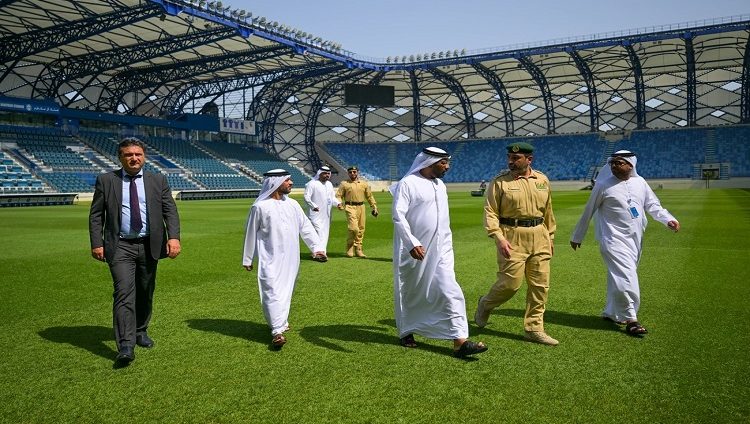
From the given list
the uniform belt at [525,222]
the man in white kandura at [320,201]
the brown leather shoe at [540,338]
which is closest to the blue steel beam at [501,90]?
the man in white kandura at [320,201]

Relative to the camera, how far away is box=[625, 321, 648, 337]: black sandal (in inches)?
230

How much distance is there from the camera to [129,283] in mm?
5293

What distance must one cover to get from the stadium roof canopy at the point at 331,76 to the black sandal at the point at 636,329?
1244 inches

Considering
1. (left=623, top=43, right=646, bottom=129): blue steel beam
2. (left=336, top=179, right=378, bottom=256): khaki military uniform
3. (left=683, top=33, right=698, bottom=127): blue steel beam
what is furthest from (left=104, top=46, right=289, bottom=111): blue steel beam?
(left=683, top=33, right=698, bottom=127): blue steel beam

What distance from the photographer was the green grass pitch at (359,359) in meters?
4.03

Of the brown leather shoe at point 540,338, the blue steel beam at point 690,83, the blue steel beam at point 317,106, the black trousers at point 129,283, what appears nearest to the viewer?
the black trousers at point 129,283

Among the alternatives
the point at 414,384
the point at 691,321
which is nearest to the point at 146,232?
the point at 414,384

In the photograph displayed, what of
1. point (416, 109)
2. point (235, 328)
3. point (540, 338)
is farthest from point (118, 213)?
point (416, 109)

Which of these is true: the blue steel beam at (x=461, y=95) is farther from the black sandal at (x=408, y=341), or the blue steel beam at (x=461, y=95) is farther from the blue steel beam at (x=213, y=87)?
the black sandal at (x=408, y=341)

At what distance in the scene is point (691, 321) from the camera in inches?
250

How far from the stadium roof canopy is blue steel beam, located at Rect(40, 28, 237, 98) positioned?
150 millimetres

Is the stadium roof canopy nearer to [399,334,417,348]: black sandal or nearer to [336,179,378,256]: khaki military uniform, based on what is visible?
[336,179,378,256]: khaki military uniform

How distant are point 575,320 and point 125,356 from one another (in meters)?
4.67

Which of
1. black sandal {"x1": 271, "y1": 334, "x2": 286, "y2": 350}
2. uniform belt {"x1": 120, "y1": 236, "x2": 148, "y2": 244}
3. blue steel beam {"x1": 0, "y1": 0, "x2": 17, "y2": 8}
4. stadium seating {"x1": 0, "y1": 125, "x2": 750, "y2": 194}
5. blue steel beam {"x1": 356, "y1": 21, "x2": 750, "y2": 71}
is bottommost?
black sandal {"x1": 271, "y1": 334, "x2": 286, "y2": 350}
